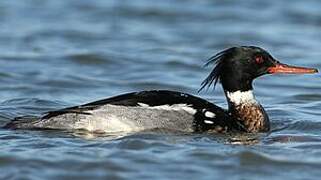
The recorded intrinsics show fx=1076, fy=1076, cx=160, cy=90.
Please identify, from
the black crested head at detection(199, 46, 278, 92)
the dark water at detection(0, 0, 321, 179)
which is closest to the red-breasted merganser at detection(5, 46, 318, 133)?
the black crested head at detection(199, 46, 278, 92)

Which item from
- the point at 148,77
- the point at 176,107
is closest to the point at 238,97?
the point at 176,107

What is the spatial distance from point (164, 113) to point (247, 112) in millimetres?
1205

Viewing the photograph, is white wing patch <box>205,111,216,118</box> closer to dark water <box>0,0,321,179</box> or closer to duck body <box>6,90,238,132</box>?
duck body <box>6,90,238,132</box>

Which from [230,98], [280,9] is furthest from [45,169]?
[280,9]

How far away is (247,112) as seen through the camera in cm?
1320

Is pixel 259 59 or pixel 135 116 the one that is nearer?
pixel 135 116

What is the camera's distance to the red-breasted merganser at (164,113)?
492 inches

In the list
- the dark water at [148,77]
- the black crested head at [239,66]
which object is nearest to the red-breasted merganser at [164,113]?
the black crested head at [239,66]

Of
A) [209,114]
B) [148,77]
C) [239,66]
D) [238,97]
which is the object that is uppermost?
[148,77]

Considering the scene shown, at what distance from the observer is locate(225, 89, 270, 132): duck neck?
43.0 feet

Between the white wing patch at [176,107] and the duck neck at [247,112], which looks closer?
the white wing patch at [176,107]

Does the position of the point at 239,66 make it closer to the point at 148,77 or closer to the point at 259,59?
the point at 259,59

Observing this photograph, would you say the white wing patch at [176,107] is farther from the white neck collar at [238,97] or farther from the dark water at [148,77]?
the white neck collar at [238,97]

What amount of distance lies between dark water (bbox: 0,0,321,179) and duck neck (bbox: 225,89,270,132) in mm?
244
